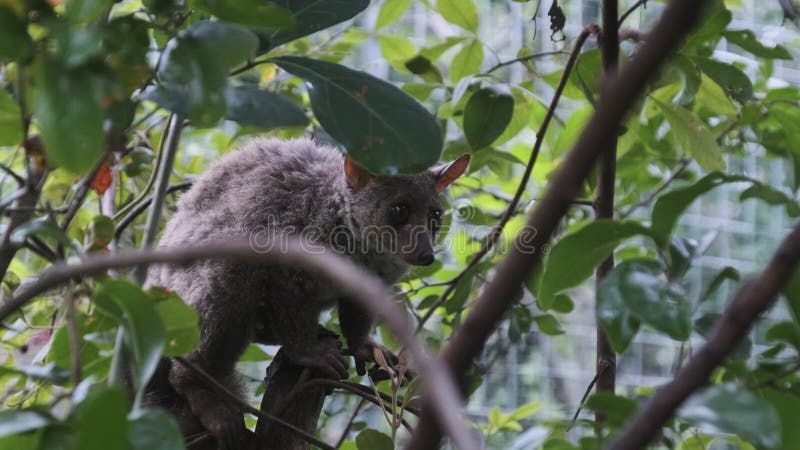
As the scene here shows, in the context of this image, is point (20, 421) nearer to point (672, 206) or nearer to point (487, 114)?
point (672, 206)

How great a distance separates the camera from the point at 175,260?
847mm

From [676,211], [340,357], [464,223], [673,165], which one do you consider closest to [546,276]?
[676,211]

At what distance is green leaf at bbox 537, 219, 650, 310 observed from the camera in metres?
→ 1.16

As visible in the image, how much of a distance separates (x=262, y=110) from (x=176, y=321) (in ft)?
1.06

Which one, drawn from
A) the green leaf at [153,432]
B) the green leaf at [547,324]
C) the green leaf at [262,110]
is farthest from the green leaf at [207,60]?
the green leaf at [547,324]

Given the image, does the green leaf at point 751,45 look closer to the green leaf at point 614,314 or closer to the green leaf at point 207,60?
the green leaf at point 614,314

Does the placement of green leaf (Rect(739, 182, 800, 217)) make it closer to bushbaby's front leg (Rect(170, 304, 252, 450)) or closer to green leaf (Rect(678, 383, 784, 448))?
green leaf (Rect(678, 383, 784, 448))

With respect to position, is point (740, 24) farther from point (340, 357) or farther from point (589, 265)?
point (589, 265)

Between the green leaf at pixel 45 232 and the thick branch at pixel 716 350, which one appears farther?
the green leaf at pixel 45 232

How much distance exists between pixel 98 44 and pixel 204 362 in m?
1.71

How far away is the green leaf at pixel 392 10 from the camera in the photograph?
3.01m

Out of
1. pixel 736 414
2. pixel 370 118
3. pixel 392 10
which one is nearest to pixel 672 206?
pixel 736 414

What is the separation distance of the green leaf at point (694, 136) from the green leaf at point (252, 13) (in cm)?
139

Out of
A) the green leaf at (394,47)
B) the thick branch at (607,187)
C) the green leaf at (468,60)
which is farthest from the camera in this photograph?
the green leaf at (394,47)
